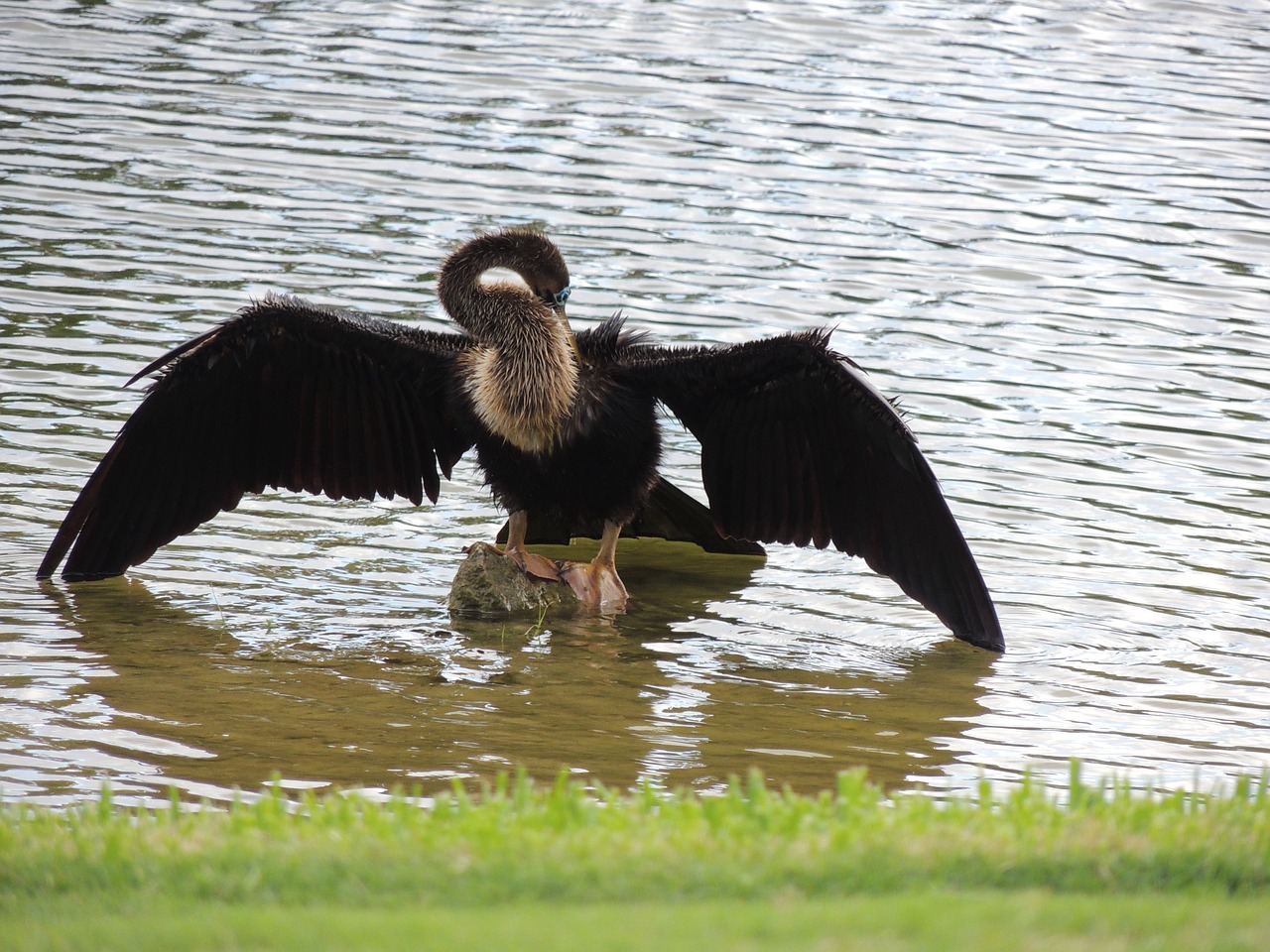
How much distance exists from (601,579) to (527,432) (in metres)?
0.95

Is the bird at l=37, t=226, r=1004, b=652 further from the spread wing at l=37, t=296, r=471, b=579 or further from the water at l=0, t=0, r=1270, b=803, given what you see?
the water at l=0, t=0, r=1270, b=803

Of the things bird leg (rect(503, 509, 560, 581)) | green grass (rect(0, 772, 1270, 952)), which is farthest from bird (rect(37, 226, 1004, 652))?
green grass (rect(0, 772, 1270, 952))

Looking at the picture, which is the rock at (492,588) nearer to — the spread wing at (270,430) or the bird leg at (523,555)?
the bird leg at (523,555)

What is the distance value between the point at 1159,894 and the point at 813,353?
3.49 meters

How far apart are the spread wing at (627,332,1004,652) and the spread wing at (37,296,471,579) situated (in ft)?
3.61

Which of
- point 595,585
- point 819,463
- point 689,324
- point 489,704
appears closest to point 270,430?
point 595,585

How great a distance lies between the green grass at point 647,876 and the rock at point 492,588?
299cm

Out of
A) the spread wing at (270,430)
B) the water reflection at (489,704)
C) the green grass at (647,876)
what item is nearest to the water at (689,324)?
the water reflection at (489,704)

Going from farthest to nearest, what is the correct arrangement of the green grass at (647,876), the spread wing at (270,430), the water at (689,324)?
the spread wing at (270,430) → the water at (689,324) → the green grass at (647,876)

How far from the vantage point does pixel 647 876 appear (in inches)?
136

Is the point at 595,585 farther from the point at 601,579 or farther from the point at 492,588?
the point at 492,588

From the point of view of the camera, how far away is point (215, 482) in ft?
24.4

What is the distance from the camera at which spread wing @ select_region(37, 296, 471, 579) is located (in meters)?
7.09

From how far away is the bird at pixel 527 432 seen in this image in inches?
268
